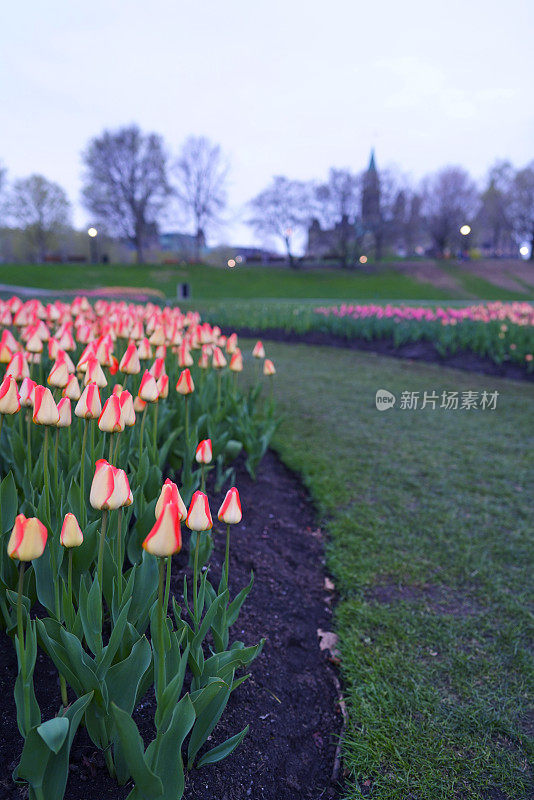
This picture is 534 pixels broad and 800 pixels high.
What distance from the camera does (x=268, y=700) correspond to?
6.07 ft

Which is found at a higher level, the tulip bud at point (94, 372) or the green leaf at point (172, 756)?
the tulip bud at point (94, 372)

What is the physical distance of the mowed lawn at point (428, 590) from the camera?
177 cm

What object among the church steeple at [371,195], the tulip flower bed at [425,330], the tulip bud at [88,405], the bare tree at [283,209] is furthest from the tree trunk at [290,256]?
the tulip bud at [88,405]

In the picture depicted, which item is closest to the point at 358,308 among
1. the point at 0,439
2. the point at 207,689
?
the point at 0,439

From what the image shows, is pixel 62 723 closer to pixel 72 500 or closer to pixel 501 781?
pixel 72 500

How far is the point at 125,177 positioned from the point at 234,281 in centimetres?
1514

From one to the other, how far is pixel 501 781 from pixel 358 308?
1041 centimetres

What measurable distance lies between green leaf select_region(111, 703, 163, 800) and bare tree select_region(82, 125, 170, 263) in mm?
47554

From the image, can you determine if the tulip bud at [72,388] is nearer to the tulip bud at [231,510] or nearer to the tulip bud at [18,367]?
the tulip bud at [18,367]

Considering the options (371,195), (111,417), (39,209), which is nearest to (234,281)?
(371,195)

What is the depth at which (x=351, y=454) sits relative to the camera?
4.72m

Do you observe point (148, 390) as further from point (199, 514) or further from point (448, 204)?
point (448, 204)

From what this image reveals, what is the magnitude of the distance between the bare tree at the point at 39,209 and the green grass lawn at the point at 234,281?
14328 mm

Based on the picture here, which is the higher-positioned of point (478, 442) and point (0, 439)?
point (0, 439)
